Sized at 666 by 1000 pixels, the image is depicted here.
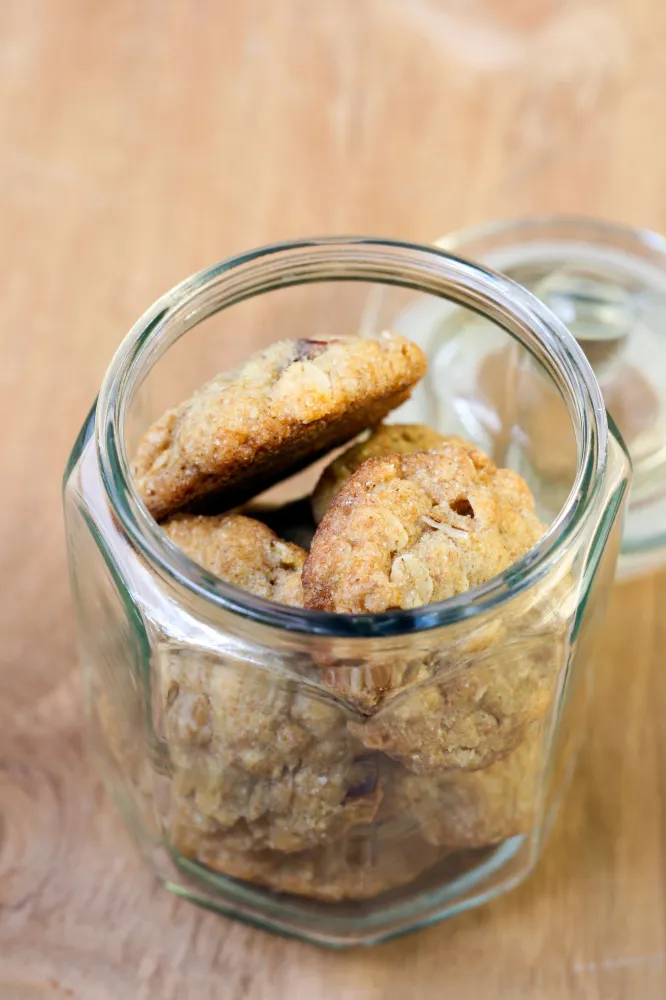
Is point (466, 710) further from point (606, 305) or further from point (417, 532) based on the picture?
point (606, 305)

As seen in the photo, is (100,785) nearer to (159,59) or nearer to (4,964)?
(4,964)

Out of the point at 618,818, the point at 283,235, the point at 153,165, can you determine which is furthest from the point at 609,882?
the point at 153,165

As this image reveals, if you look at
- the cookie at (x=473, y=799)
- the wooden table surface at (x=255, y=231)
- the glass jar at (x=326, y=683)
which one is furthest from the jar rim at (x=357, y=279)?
the wooden table surface at (x=255, y=231)

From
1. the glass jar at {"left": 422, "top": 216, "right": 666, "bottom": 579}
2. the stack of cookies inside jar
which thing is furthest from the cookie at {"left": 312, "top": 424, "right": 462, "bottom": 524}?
the glass jar at {"left": 422, "top": 216, "right": 666, "bottom": 579}

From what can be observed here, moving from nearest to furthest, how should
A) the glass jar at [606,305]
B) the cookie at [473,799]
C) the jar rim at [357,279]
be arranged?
the jar rim at [357,279] → the cookie at [473,799] → the glass jar at [606,305]

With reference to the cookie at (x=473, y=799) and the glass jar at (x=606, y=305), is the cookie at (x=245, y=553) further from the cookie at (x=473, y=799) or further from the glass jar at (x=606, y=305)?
the glass jar at (x=606, y=305)

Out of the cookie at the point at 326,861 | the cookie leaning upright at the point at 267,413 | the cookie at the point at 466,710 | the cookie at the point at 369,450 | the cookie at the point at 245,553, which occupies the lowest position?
the cookie at the point at 326,861

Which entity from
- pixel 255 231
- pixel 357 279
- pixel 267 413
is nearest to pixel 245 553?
pixel 267 413
